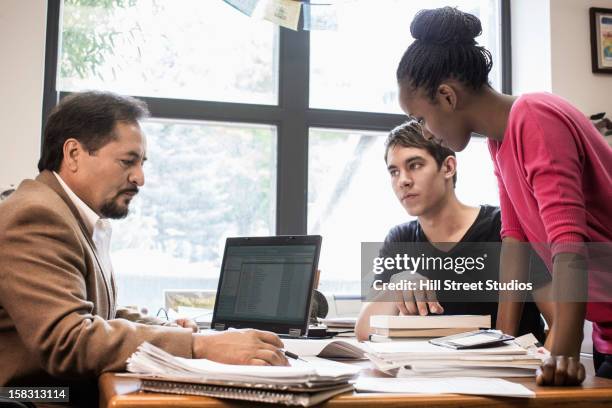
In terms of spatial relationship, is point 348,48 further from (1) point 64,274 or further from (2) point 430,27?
(1) point 64,274

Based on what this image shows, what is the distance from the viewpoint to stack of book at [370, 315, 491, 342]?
1.45 meters

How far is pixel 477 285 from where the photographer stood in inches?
80.4

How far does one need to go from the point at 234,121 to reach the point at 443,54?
1864mm

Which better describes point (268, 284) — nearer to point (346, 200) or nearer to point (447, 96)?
point (447, 96)

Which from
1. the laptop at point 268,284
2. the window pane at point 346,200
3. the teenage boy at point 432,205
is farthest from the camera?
the window pane at point 346,200

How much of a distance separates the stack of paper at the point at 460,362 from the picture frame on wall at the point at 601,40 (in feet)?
8.42

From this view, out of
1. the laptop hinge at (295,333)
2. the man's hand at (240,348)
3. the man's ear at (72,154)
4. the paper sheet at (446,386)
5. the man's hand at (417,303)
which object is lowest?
the laptop hinge at (295,333)

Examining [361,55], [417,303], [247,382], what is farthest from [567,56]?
[247,382]

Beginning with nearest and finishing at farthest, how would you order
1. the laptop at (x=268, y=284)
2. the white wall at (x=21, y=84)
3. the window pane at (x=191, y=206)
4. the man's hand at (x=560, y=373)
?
the man's hand at (x=560, y=373) → the laptop at (x=268, y=284) → the white wall at (x=21, y=84) → the window pane at (x=191, y=206)

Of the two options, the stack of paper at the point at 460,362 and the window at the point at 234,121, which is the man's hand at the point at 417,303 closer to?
the stack of paper at the point at 460,362

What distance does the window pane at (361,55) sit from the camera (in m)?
3.31

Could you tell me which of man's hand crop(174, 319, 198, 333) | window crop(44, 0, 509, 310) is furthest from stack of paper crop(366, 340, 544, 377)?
window crop(44, 0, 509, 310)

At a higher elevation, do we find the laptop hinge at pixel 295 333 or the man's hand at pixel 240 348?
the man's hand at pixel 240 348

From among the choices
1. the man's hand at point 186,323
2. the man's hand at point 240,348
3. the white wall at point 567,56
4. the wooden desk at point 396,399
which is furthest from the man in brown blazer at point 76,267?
the white wall at point 567,56
